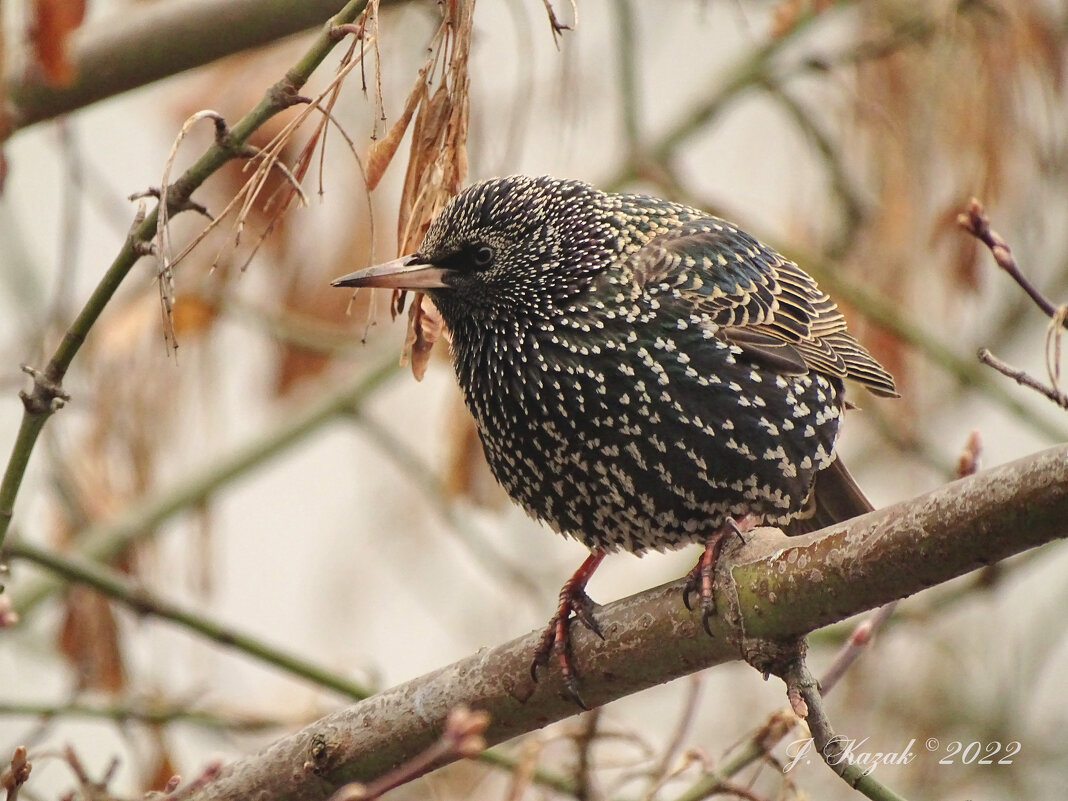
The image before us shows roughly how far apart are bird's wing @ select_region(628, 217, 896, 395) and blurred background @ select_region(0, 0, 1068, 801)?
364mm

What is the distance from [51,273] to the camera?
6.97m

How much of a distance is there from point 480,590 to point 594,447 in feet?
14.9

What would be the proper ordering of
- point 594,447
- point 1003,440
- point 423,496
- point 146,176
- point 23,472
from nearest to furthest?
point 23,472 → point 594,447 → point 423,496 → point 146,176 → point 1003,440

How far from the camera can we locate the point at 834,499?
3.46m

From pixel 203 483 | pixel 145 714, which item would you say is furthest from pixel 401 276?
pixel 203 483

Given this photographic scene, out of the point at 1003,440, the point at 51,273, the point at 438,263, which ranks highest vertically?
the point at 51,273

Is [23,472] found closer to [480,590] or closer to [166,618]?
[166,618]

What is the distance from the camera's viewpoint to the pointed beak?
107 inches

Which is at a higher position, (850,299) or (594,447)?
(850,299)

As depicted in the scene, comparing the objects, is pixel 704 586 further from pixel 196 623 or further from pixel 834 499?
pixel 196 623

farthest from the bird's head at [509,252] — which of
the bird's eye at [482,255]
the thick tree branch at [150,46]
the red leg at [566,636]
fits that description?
the red leg at [566,636]

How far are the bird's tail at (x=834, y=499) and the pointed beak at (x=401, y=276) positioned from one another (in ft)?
3.51

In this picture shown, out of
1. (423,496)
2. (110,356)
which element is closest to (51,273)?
(423,496)

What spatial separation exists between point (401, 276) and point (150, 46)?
86 cm
